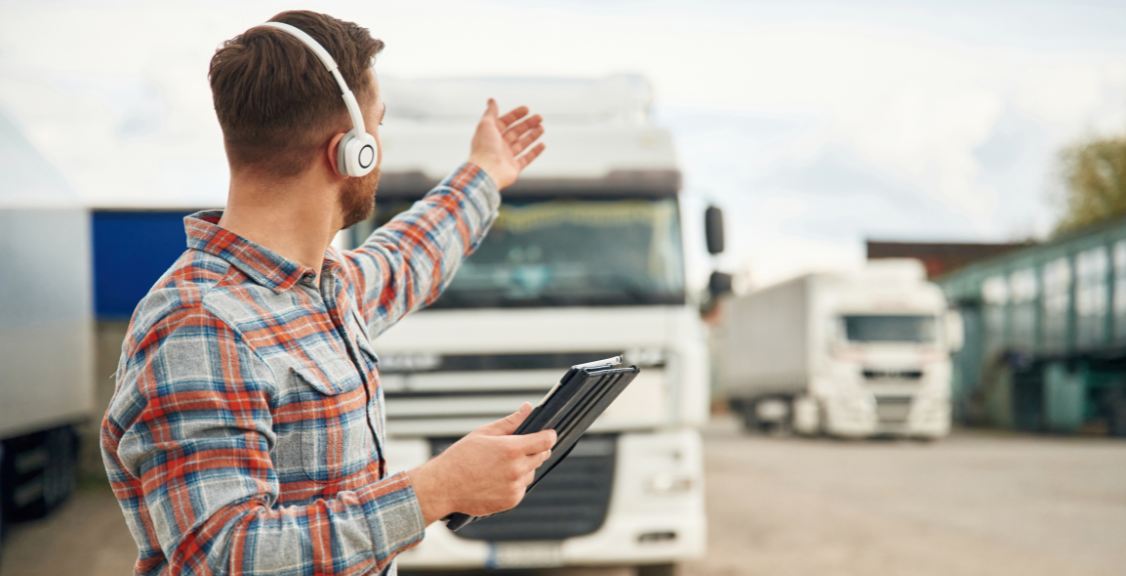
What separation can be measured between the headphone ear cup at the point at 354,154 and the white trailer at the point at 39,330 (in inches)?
204

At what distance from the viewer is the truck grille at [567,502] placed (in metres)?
5.30

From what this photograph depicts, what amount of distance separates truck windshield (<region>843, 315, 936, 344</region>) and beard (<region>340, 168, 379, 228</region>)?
1802cm

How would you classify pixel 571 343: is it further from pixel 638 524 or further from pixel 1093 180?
pixel 1093 180

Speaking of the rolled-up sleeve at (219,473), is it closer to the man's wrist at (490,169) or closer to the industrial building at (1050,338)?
the man's wrist at (490,169)

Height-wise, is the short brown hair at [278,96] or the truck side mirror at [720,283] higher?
the short brown hair at [278,96]

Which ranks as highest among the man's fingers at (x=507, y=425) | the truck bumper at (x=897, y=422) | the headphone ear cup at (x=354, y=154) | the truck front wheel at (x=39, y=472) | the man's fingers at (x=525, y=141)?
the man's fingers at (x=525, y=141)

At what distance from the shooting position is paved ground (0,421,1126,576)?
6742mm

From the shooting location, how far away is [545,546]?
5312 millimetres

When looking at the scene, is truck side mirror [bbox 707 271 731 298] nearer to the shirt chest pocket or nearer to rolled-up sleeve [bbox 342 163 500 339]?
rolled-up sleeve [bbox 342 163 500 339]

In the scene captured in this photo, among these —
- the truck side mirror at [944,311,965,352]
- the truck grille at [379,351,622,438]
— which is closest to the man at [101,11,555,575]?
the truck grille at [379,351,622,438]

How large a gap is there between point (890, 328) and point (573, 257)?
14332 mm

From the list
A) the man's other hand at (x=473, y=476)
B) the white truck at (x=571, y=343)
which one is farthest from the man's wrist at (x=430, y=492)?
the white truck at (x=571, y=343)

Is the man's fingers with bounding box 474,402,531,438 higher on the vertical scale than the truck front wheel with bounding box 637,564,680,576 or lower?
higher

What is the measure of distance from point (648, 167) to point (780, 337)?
1637 centimetres
